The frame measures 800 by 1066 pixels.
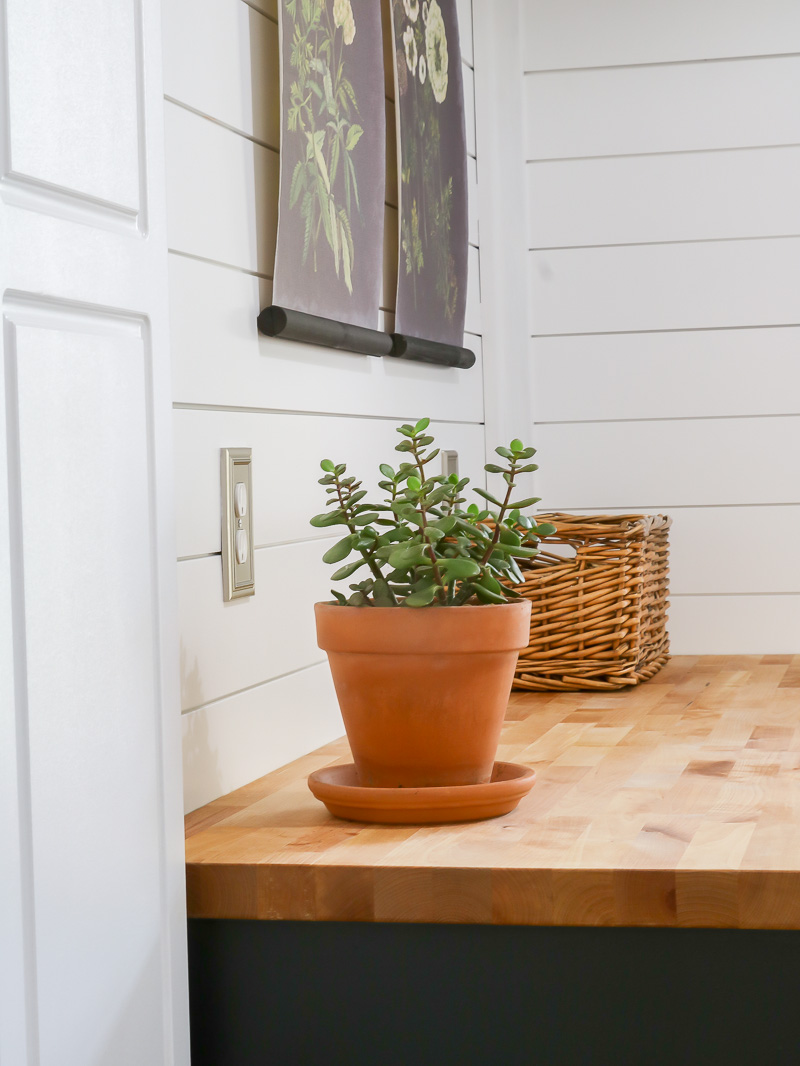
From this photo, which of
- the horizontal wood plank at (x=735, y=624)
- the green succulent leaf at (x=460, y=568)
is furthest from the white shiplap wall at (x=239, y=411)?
the horizontal wood plank at (x=735, y=624)

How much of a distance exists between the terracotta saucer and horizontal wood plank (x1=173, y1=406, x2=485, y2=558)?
269 mm

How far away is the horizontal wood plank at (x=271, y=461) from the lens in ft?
3.76

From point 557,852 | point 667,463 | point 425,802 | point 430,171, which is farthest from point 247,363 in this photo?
point 667,463

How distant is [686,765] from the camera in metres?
1.28

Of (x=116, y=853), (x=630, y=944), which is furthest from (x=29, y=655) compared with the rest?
(x=630, y=944)

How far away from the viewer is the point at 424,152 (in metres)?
1.80

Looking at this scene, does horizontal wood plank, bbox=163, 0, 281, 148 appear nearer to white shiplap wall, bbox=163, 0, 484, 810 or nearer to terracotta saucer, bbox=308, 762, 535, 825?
white shiplap wall, bbox=163, 0, 484, 810

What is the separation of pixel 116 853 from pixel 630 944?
390 mm

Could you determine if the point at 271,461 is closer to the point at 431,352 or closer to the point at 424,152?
the point at 431,352

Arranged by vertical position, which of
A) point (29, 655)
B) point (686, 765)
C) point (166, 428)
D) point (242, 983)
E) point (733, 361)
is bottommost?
point (242, 983)

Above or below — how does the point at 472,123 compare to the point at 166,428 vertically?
above

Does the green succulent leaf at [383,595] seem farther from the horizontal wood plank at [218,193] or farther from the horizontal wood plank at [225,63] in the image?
the horizontal wood plank at [225,63]

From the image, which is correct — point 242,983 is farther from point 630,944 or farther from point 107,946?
point 630,944

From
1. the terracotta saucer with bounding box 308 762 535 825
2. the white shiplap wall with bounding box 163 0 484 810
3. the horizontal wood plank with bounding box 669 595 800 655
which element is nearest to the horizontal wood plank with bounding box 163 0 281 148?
the white shiplap wall with bounding box 163 0 484 810
